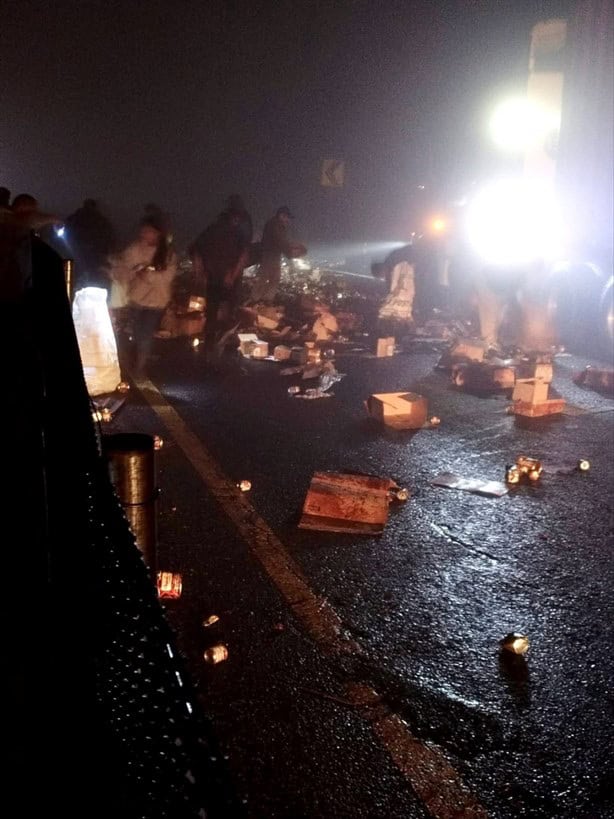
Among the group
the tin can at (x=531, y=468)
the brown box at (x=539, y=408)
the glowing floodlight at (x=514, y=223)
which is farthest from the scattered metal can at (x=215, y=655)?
the glowing floodlight at (x=514, y=223)

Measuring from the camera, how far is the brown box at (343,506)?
4.18 m

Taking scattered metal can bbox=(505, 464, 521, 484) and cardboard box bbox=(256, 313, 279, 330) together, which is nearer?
scattered metal can bbox=(505, 464, 521, 484)

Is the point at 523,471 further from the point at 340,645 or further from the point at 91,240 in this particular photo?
the point at 91,240

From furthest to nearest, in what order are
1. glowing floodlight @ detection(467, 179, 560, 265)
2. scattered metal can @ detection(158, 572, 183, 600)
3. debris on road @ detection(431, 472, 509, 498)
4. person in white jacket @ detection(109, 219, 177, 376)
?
glowing floodlight @ detection(467, 179, 560, 265)
person in white jacket @ detection(109, 219, 177, 376)
debris on road @ detection(431, 472, 509, 498)
scattered metal can @ detection(158, 572, 183, 600)

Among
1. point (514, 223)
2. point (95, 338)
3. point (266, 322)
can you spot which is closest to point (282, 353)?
point (266, 322)

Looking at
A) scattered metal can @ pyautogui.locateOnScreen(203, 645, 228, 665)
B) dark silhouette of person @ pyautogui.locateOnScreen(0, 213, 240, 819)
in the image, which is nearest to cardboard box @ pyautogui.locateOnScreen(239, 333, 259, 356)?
scattered metal can @ pyautogui.locateOnScreen(203, 645, 228, 665)

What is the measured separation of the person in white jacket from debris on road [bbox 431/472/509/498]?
264 inches

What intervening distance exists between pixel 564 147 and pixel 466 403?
6.21 m

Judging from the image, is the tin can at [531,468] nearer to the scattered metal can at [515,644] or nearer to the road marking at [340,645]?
the road marking at [340,645]

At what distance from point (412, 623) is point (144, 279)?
9046 millimetres

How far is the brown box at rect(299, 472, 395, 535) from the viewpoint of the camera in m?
4.18

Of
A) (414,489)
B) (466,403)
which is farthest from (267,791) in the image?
(466,403)

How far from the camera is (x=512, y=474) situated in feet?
16.6

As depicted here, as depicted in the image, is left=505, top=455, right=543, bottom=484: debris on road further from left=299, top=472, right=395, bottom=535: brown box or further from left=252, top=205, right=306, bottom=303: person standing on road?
left=252, top=205, right=306, bottom=303: person standing on road
